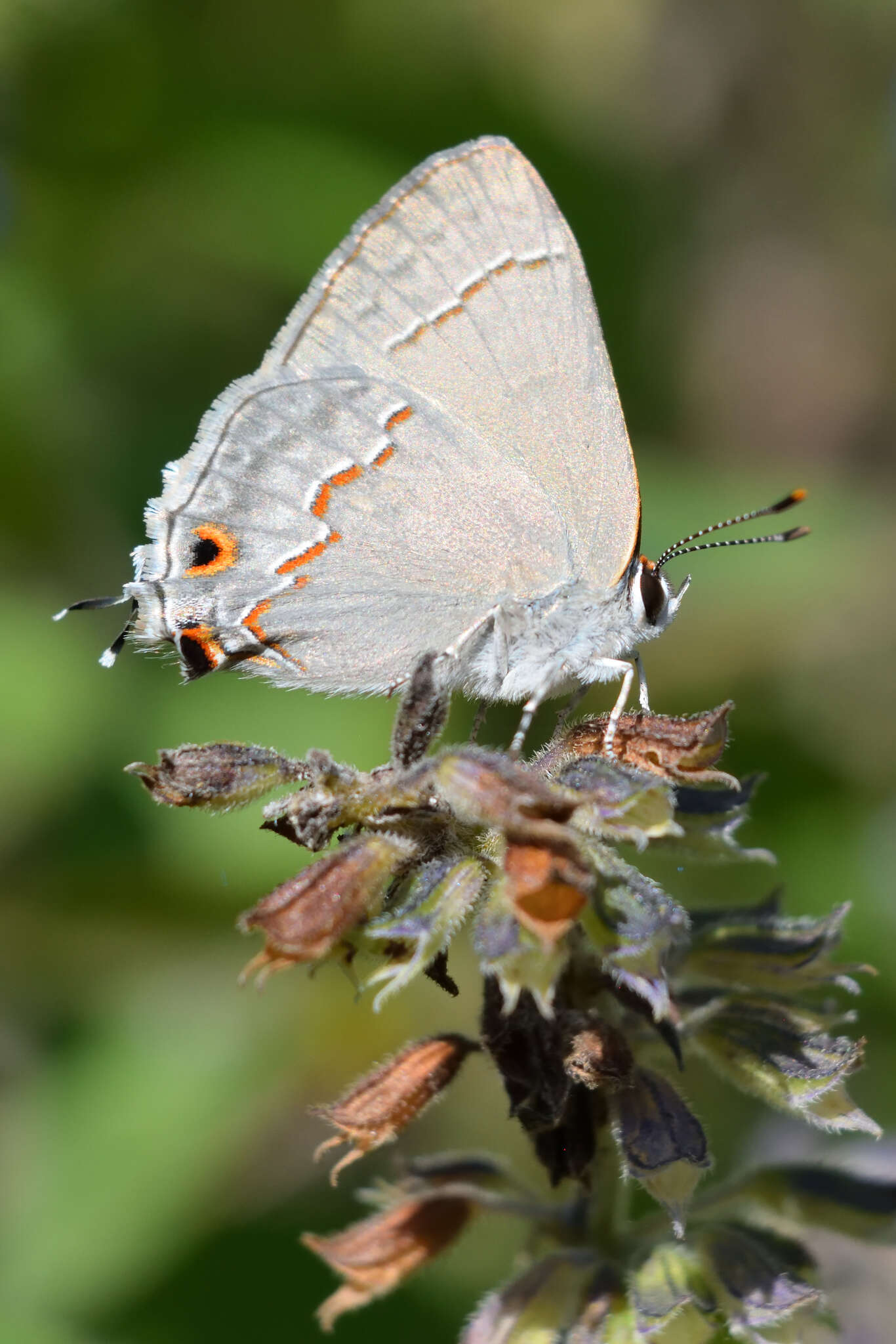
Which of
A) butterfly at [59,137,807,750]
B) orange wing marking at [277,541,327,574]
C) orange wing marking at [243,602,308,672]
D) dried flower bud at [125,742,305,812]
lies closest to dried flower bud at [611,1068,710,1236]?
dried flower bud at [125,742,305,812]

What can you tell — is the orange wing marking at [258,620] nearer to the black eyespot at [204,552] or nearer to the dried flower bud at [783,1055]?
the black eyespot at [204,552]

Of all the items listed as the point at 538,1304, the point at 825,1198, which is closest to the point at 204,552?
the point at 538,1304

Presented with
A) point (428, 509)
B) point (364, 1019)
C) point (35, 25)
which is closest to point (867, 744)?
point (364, 1019)

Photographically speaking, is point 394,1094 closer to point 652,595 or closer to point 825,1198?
point 825,1198

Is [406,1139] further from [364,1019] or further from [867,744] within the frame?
[867,744]

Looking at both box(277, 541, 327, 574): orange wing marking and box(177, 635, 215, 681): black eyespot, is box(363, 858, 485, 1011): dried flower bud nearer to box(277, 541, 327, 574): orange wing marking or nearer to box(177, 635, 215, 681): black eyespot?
box(177, 635, 215, 681): black eyespot
